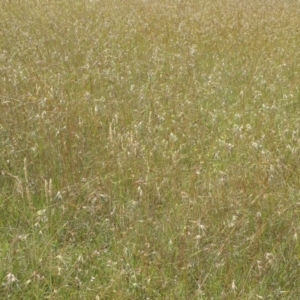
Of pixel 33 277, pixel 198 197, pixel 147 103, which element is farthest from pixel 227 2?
pixel 33 277

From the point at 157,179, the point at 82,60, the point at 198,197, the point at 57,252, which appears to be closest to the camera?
the point at 57,252

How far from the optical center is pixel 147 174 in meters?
2.95

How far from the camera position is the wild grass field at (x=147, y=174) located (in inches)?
92.0

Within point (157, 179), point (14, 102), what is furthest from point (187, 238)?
point (14, 102)

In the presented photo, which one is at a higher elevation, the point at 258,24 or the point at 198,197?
the point at 198,197

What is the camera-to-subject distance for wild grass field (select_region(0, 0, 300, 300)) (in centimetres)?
234

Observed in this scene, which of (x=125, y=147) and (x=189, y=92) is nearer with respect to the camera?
(x=125, y=147)

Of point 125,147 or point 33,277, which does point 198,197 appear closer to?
point 125,147

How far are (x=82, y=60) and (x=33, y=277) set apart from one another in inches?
143

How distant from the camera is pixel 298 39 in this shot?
7.11 metres

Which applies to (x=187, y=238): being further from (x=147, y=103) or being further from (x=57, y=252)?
(x=147, y=103)

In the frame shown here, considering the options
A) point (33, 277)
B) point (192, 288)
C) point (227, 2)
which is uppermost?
point (33, 277)

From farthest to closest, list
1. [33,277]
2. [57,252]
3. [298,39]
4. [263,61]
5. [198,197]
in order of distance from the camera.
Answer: [298,39] → [263,61] → [198,197] → [57,252] → [33,277]

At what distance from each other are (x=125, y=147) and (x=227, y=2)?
791cm
